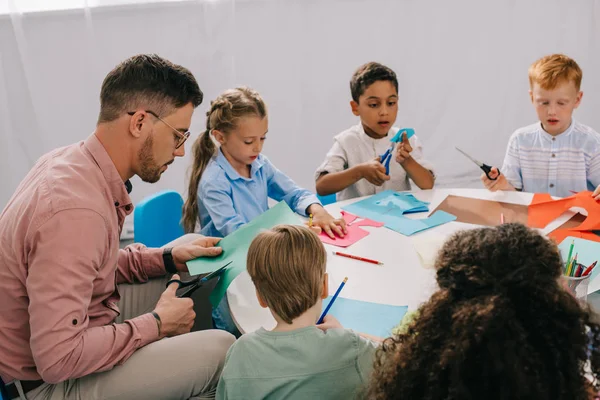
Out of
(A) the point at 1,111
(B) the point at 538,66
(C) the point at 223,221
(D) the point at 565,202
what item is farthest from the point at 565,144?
(A) the point at 1,111

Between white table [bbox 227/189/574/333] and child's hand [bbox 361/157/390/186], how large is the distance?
0.39 metres

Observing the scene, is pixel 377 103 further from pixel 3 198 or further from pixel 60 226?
pixel 3 198

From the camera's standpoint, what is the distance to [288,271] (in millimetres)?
1124

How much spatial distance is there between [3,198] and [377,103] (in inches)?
96.1

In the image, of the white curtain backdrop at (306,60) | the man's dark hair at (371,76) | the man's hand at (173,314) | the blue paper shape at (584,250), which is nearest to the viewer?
the man's hand at (173,314)

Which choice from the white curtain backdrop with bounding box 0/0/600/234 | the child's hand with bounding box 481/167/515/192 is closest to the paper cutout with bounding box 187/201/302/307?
the child's hand with bounding box 481/167/515/192

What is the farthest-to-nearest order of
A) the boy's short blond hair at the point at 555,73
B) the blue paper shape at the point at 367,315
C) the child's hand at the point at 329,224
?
1. the boy's short blond hair at the point at 555,73
2. the child's hand at the point at 329,224
3. the blue paper shape at the point at 367,315

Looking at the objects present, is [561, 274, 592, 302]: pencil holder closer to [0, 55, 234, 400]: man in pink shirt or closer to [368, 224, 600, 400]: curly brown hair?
[368, 224, 600, 400]: curly brown hair

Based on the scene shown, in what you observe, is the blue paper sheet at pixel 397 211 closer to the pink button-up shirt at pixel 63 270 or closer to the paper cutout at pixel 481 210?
the paper cutout at pixel 481 210

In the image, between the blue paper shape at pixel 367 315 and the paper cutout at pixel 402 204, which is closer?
the blue paper shape at pixel 367 315

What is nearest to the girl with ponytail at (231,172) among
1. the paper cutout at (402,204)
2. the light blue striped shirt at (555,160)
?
the paper cutout at (402,204)

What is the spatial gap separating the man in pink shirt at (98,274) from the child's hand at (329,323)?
30 centimetres

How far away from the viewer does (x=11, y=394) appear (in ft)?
4.07

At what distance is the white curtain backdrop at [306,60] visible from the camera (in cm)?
322
